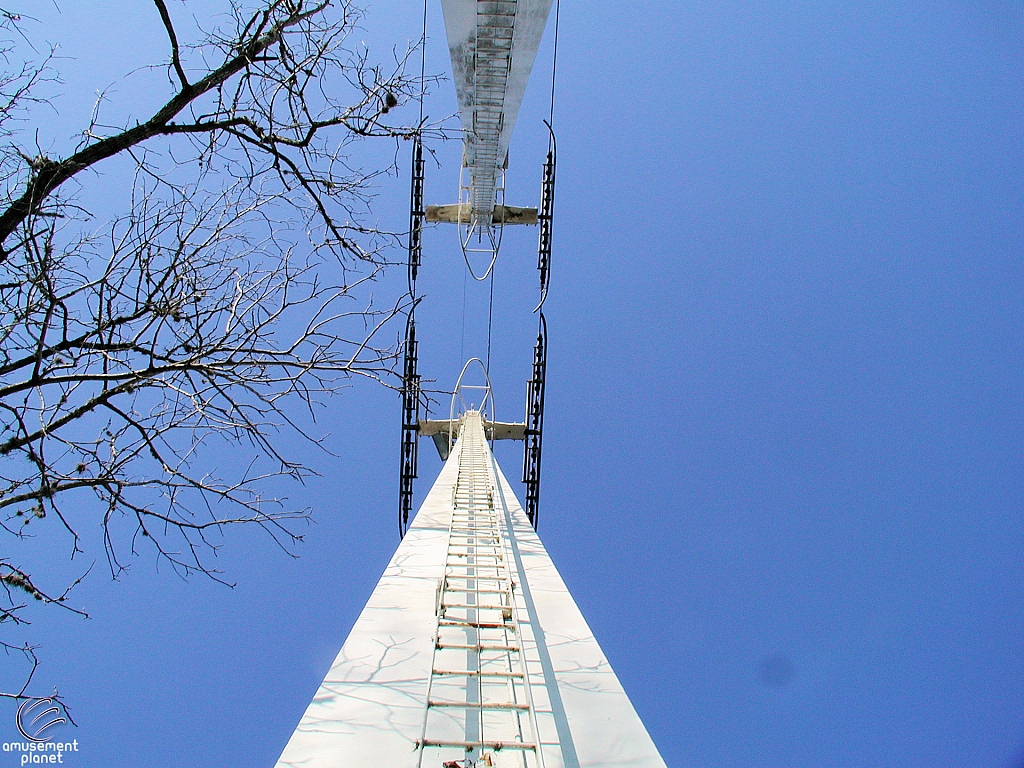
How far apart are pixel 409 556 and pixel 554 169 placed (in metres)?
11.8

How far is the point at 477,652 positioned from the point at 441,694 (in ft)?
1.97

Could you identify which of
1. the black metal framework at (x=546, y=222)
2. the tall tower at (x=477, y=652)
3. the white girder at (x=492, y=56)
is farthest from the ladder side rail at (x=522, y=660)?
the black metal framework at (x=546, y=222)

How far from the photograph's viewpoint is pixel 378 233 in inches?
215

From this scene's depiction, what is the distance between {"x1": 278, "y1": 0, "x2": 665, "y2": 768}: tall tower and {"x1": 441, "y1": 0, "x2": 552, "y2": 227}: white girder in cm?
1

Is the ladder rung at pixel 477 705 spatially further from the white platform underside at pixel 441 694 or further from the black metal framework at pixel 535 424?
the black metal framework at pixel 535 424

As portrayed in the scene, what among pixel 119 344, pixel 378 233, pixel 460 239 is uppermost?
pixel 460 239

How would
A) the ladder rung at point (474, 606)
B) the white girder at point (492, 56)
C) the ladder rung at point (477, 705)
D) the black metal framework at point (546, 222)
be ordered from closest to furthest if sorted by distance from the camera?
the ladder rung at point (477, 705)
the ladder rung at point (474, 606)
the white girder at point (492, 56)
the black metal framework at point (546, 222)

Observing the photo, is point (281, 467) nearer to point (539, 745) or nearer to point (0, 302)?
point (0, 302)

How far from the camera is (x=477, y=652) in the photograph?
411 centimetres

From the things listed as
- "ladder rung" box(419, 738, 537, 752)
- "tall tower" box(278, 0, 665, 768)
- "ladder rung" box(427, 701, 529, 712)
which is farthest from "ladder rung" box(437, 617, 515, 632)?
"ladder rung" box(419, 738, 537, 752)

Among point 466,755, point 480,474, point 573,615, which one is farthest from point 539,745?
point 480,474

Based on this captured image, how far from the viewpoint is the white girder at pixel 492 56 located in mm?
5523

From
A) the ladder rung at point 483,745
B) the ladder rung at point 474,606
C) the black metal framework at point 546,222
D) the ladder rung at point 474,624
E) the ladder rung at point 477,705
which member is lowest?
the ladder rung at point 483,745

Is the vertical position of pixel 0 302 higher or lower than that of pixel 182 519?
higher
